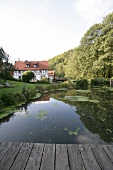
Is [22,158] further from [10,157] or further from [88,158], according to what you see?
[88,158]

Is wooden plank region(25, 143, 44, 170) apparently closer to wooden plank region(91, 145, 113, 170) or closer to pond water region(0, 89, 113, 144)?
wooden plank region(91, 145, 113, 170)

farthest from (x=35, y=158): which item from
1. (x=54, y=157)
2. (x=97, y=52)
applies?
(x=97, y=52)

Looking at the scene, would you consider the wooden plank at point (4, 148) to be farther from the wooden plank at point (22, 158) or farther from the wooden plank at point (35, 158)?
the wooden plank at point (35, 158)

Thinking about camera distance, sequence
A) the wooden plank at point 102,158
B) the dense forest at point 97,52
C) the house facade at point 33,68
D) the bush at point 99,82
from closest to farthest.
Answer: the wooden plank at point 102,158
the dense forest at point 97,52
the bush at point 99,82
the house facade at point 33,68

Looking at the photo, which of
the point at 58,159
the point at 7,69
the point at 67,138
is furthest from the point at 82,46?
the point at 58,159

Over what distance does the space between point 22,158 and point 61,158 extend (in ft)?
2.27

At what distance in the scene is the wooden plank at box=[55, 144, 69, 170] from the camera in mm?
2088

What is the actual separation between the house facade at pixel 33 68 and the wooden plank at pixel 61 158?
123 ft

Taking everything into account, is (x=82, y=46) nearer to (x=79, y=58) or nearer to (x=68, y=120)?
(x=79, y=58)

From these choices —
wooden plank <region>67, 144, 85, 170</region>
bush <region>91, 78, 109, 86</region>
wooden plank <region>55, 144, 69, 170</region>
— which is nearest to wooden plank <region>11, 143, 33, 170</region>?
wooden plank <region>55, 144, 69, 170</region>

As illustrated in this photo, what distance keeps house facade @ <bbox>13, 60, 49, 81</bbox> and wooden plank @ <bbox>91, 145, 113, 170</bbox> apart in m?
37.5

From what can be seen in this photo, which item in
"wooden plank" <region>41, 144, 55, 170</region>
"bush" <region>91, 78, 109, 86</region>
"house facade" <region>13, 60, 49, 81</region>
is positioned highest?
"house facade" <region>13, 60, 49, 81</region>

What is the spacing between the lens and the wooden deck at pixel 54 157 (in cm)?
208

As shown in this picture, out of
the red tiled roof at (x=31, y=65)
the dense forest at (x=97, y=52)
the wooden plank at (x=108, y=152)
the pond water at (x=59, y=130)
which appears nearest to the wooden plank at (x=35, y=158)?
the wooden plank at (x=108, y=152)
